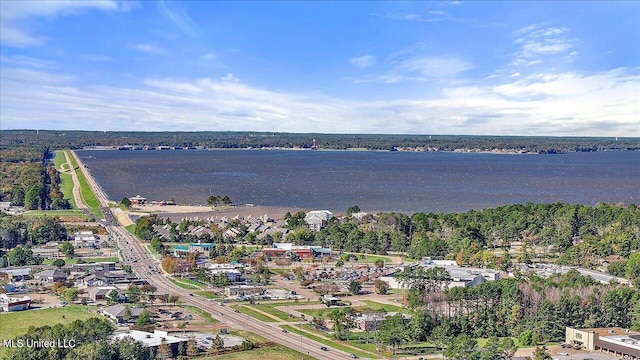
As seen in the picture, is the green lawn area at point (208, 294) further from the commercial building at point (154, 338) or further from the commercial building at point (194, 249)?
the commercial building at point (194, 249)

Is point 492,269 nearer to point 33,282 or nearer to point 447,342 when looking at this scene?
point 447,342

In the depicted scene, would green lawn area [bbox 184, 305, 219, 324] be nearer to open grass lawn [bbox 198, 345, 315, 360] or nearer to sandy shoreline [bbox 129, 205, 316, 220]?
open grass lawn [bbox 198, 345, 315, 360]

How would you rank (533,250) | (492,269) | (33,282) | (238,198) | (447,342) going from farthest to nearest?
(238,198)
(533,250)
(492,269)
(33,282)
(447,342)

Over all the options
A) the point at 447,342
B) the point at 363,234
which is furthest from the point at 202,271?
the point at 447,342

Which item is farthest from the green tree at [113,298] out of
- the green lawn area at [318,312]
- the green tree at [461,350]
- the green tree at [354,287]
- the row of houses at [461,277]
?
the green tree at [461,350]

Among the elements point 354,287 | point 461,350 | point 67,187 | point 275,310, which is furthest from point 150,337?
point 67,187

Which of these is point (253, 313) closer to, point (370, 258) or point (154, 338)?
point (154, 338)
